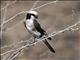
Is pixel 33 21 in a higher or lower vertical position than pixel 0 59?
higher

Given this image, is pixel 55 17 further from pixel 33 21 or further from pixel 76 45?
pixel 33 21

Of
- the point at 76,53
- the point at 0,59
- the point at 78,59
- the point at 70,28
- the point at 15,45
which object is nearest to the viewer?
the point at 70,28

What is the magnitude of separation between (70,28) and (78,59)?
488 cm

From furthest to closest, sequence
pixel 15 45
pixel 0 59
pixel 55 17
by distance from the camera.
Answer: pixel 55 17 → pixel 0 59 → pixel 15 45

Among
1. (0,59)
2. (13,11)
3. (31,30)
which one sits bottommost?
(13,11)

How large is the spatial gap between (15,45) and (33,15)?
1.56 ft

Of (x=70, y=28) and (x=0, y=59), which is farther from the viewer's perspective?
(x=0, y=59)

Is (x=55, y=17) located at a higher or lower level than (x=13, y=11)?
lower

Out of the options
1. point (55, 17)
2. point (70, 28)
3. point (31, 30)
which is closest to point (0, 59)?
point (31, 30)

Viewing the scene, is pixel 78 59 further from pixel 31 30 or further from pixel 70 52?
pixel 31 30

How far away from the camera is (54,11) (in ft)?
39.6

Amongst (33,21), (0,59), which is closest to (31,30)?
(33,21)

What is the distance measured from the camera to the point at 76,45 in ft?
37.3

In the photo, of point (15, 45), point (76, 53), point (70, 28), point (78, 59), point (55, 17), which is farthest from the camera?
point (55, 17)
